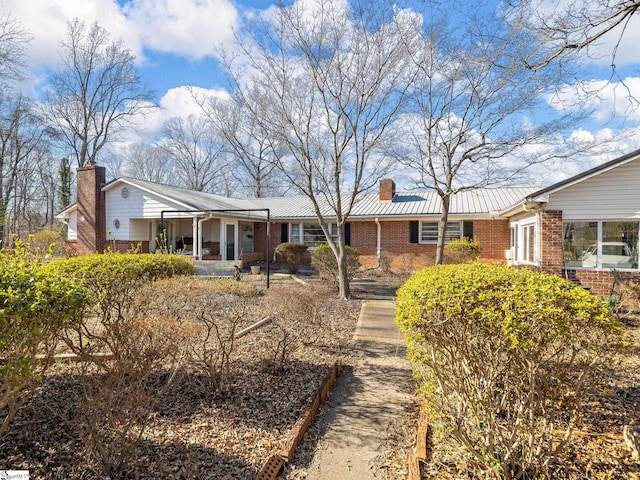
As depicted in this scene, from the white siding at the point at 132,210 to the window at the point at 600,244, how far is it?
15.7 meters

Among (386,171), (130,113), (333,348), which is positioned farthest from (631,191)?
(130,113)

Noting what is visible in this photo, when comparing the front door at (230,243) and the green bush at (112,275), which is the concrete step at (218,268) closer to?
the front door at (230,243)

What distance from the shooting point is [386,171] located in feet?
32.9

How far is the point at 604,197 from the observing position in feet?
31.8

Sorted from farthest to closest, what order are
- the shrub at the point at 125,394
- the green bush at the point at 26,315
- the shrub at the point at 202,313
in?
the shrub at the point at 202,313, the shrub at the point at 125,394, the green bush at the point at 26,315

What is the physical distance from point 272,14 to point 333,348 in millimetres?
A: 7773

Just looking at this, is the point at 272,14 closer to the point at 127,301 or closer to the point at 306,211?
the point at 127,301

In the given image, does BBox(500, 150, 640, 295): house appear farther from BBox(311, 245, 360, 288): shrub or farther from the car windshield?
BBox(311, 245, 360, 288): shrub

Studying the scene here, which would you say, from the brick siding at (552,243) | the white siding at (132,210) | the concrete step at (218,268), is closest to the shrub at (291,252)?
the concrete step at (218,268)

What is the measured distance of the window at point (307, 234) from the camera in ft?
63.2

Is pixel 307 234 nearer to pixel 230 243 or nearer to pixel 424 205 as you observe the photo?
pixel 230 243

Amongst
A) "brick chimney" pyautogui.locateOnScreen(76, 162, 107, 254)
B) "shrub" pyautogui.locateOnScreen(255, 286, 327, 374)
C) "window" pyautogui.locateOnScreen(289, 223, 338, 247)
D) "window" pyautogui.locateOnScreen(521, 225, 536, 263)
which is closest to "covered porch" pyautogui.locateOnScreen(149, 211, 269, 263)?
"window" pyautogui.locateOnScreen(289, 223, 338, 247)

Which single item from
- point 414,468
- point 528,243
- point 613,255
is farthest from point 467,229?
point 414,468

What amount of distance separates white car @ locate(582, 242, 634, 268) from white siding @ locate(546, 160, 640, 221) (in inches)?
32.0
